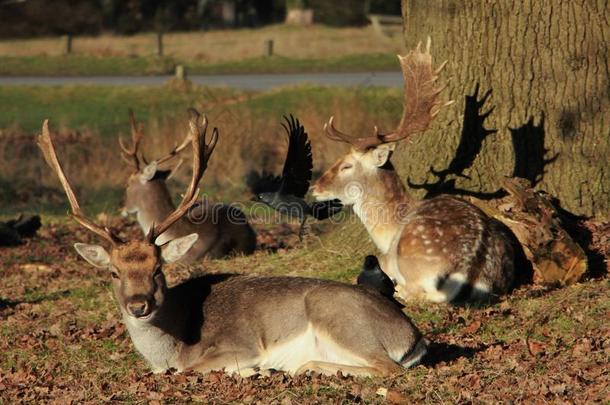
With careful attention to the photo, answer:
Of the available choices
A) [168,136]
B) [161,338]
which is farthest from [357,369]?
[168,136]

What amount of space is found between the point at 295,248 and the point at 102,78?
76.7ft

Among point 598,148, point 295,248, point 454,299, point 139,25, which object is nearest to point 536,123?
point 598,148

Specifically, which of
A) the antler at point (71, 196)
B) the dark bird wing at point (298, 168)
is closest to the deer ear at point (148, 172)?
the dark bird wing at point (298, 168)

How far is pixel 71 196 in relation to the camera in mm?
8477

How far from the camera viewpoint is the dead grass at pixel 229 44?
42.4 metres

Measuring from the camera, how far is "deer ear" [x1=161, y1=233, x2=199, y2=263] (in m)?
8.23

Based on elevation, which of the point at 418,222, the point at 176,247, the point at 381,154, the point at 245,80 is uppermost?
the point at 176,247

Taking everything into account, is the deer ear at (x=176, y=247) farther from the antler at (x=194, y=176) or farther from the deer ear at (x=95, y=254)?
the deer ear at (x=95, y=254)

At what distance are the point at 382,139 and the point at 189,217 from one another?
10.6ft

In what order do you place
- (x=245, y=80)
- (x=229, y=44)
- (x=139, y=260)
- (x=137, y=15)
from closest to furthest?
(x=139, y=260) → (x=245, y=80) → (x=229, y=44) → (x=137, y=15)

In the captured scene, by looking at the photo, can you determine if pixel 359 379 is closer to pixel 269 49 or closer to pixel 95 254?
pixel 95 254

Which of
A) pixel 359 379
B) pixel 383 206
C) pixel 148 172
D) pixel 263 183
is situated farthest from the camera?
pixel 263 183

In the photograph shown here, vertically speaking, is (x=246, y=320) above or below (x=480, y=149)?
below

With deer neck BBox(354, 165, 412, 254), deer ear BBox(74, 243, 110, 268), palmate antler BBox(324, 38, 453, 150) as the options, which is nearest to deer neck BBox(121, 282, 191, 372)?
deer ear BBox(74, 243, 110, 268)
